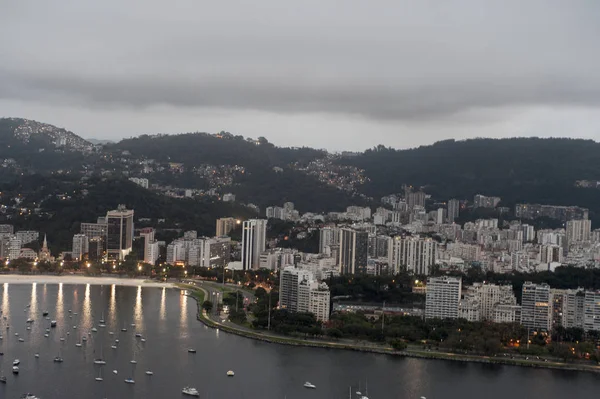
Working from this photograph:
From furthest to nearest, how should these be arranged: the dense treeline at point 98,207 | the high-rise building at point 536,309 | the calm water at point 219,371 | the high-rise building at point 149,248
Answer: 1. the dense treeline at point 98,207
2. the high-rise building at point 149,248
3. the high-rise building at point 536,309
4. the calm water at point 219,371

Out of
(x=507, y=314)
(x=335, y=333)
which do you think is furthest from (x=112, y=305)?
(x=507, y=314)

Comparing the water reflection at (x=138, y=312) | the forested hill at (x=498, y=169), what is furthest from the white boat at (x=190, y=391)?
the forested hill at (x=498, y=169)

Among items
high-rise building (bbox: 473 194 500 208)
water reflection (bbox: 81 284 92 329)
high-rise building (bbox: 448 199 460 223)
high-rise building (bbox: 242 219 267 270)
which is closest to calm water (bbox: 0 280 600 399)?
water reflection (bbox: 81 284 92 329)

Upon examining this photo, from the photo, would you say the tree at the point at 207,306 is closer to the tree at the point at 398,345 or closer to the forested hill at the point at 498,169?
the tree at the point at 398,345

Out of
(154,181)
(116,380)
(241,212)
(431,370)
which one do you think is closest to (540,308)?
(431,370)

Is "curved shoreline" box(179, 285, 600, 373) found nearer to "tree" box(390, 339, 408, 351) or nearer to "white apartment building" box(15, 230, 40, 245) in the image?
"tree" box(390, 339, 408, 351)
